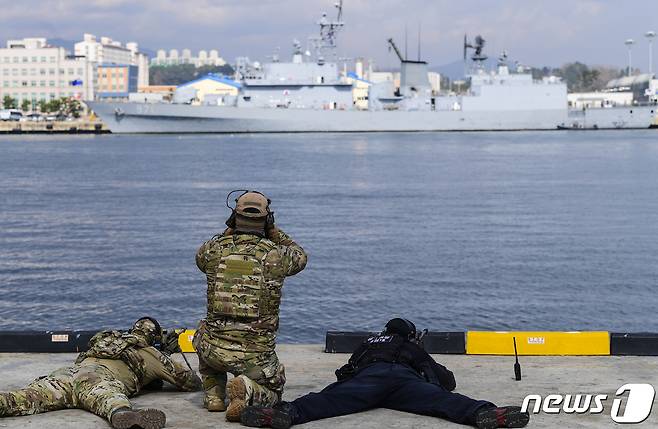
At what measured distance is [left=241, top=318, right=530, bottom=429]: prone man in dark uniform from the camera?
5344mm

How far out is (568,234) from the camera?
23953 mm

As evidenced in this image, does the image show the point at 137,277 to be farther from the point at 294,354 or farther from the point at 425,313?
the point at 294,354

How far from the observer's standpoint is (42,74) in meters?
136

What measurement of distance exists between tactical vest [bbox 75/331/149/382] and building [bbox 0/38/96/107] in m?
132

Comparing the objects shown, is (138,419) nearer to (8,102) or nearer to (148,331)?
(148,331)

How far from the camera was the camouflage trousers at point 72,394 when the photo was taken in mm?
5453

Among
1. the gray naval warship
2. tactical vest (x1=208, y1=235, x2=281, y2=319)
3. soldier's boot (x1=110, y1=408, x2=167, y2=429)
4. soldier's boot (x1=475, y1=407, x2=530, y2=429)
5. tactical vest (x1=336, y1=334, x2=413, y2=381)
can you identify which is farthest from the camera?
the gray naval warship

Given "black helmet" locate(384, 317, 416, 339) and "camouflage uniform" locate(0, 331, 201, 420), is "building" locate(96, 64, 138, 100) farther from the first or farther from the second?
"black helmet" locate(384, 317, 416, 339)

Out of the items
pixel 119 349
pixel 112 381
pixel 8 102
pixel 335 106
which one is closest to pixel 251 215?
pixel 119 349

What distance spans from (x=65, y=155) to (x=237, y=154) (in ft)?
35.3

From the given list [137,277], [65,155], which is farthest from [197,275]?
[65,155]

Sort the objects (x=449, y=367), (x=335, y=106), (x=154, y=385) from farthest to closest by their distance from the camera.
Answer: (x=335, y=106) → (x=449, y=367) → (x=154, y=385)

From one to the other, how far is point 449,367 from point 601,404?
55.8 inches

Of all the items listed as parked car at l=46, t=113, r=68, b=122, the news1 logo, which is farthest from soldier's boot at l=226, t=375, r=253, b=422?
parked car at l=46, t=113, r=68, b=122
